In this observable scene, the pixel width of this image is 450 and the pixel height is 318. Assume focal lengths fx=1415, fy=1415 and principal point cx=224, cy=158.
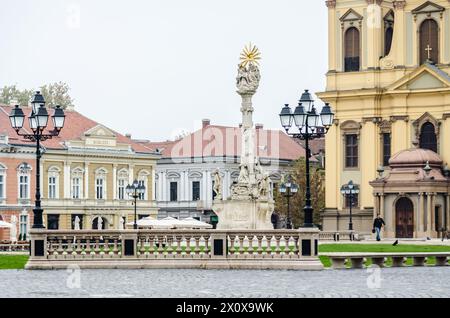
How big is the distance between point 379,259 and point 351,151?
4953 cm

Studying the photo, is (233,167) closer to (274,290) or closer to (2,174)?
(2,174)

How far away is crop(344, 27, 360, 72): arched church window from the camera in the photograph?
89375 millimetres

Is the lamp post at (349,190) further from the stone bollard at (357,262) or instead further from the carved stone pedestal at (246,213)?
the stone bollard at (357,262)

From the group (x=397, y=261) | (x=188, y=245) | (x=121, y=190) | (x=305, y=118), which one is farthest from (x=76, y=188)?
(x=188, y=245)

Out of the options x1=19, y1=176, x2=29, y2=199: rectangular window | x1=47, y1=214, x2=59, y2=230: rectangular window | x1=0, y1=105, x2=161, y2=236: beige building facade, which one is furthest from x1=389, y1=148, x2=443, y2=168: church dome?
x1=19, y1=176, x2=29, y2=199: rectangular window

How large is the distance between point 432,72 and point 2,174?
29.0 meters

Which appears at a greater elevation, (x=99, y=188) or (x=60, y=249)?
(x=99, y=188)

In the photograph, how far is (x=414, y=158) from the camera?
3275 inches

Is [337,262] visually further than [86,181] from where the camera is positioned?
No

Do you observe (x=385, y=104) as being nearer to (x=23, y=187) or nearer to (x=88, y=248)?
(x=23, y=187)

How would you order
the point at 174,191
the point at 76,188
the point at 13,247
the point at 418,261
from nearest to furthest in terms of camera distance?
1. the point at 418,261
2. the point at 13,247
3. the point at 76,188
4. the point at 174,191

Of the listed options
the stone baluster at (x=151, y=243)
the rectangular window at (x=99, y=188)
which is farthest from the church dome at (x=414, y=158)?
the stone baluster at (x=151, y=243)
